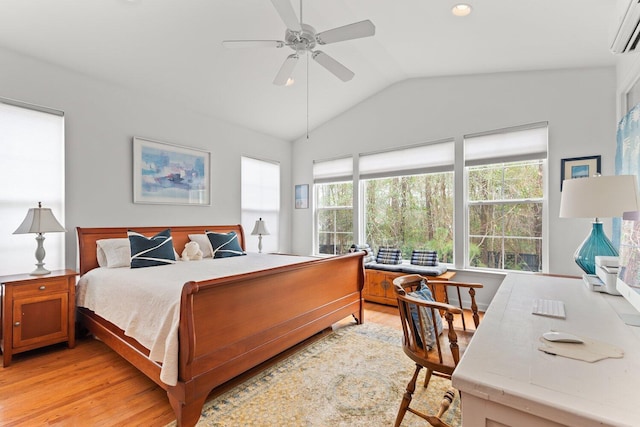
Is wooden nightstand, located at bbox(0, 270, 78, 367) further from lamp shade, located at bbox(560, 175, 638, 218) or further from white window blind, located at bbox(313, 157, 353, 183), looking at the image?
lamp shade, located at bbox(560, 175, 638, 218)

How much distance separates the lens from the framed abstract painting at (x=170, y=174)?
389 cm

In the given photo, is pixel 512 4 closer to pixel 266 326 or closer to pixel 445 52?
pixel 445 52

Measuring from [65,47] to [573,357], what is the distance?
4.33m

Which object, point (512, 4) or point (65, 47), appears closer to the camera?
point (512, 4)

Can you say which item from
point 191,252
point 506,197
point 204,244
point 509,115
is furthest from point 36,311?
point 509,115

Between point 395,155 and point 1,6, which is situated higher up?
point 1,6

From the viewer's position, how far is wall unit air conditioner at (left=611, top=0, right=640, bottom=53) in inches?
67.7

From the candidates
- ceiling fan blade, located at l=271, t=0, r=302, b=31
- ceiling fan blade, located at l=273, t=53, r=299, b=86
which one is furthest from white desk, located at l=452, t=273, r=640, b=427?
ceiling fan blade, located at l=273, t=53, r=299, b=86

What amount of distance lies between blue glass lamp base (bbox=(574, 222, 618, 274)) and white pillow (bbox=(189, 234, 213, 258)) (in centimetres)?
393

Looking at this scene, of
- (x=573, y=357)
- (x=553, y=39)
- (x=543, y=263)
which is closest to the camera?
(x=573, y=357)

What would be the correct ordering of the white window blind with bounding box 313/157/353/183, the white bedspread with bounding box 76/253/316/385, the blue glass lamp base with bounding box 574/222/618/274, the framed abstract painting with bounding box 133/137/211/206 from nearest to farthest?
the white bedspread with bounding box 76/253/316/385, the blue glass lamp base with bounding box 574/222/618/274, the framed abstract painting with bounding box 133/137/211/206, the white window blind with bounding box 313/157/353/183

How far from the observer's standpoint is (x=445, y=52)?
3580 millimetres

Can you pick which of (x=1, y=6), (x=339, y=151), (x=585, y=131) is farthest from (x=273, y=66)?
(x=585, y=131)

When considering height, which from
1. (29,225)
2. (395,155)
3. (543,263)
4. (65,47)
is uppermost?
(65,47)
